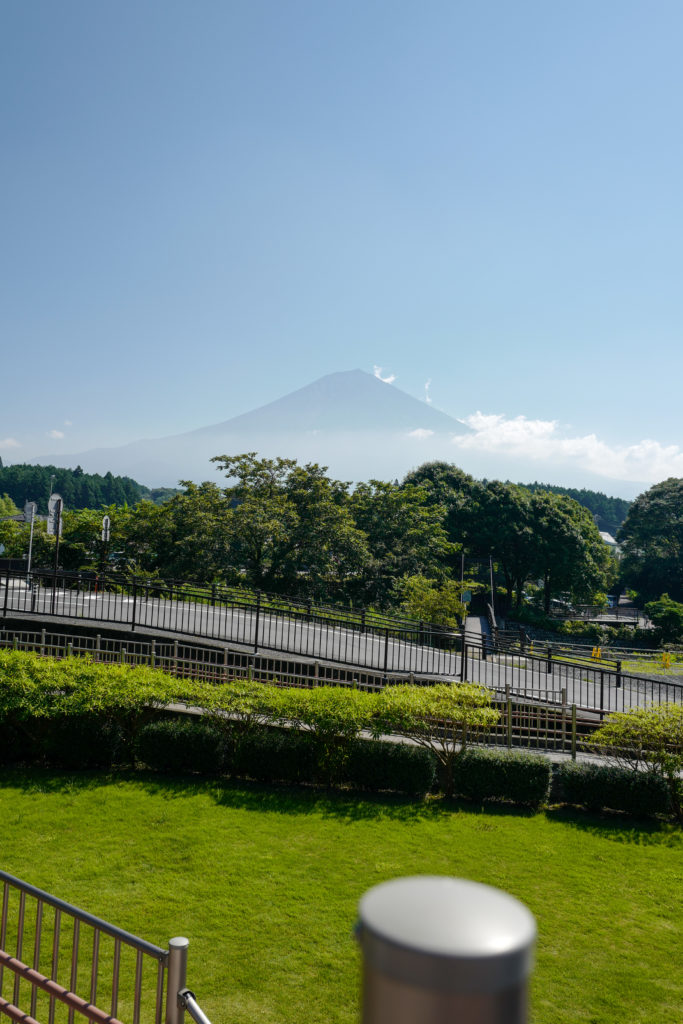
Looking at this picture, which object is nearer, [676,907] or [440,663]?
[676,907]

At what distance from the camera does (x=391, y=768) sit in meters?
12.1

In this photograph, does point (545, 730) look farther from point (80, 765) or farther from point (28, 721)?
point (28, 721)

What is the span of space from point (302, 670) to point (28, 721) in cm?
657

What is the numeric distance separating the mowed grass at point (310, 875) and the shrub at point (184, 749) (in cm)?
36

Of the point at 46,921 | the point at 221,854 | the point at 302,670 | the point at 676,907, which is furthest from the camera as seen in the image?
the point at 302,670

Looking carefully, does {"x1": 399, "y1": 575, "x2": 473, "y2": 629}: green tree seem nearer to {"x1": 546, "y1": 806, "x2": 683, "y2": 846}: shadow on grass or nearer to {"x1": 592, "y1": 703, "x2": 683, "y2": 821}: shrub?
{"x1": 592, "y1": 703, "x2": 683, "y2": 821}: shrub

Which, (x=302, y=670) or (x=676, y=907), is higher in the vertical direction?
(x=302, y=670)

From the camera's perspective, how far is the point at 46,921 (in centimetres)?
763

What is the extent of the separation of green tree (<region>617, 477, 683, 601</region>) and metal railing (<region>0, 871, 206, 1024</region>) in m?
63.7

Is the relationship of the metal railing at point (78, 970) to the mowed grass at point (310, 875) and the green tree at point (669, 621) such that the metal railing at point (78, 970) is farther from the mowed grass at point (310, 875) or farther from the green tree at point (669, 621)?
the green tree at point (669, 621)

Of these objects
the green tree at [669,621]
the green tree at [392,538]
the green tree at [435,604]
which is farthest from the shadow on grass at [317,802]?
the green tree at [669,621]

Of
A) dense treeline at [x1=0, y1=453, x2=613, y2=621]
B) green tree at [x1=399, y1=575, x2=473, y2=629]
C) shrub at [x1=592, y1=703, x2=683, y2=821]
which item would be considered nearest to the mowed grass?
shrub at [x1=592, y1=703, x2=683, y2=821]

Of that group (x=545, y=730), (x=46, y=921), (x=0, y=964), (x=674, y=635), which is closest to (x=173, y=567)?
(x=545, y=730)

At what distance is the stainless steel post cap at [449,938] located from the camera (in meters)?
1.06
